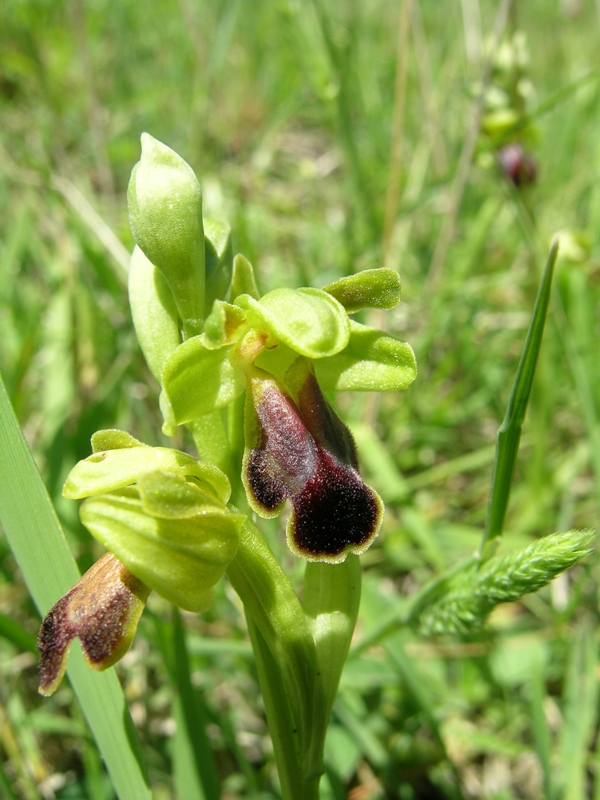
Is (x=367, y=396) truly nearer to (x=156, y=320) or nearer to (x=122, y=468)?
(x=156, y=320)

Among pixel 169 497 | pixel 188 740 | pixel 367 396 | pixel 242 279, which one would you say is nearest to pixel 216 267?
pixel 242 279

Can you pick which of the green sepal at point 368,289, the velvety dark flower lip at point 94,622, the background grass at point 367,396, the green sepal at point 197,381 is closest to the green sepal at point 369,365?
the green sepal at point 368,289

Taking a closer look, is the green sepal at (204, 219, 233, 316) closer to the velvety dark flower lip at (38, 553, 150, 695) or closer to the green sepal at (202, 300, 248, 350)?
the green sepal at (202, 300, 248, 350)

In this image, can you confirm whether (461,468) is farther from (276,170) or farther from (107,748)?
(276,170)

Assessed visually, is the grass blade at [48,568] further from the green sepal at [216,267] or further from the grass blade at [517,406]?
the grass blade at [517,406]

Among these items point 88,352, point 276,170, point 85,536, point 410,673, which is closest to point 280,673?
point 410,673
